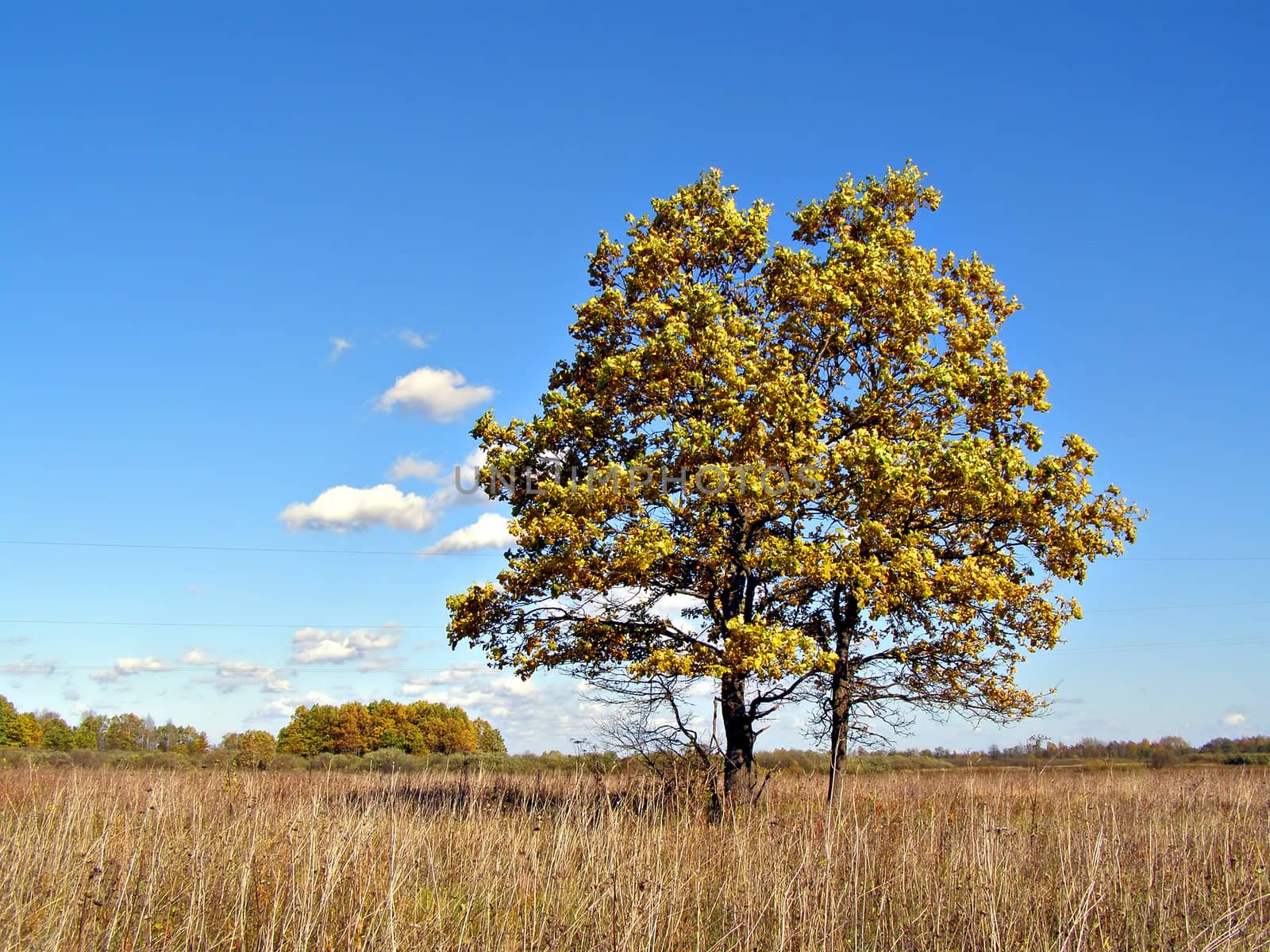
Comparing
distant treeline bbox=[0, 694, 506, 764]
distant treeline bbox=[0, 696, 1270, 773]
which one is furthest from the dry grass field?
distant treeline bbox=[0, 694, 506, 764]

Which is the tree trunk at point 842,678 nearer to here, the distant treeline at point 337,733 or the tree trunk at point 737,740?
the tree trunk at point 737,740

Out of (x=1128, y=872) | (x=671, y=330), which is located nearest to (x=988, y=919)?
(x=1128, y=872)

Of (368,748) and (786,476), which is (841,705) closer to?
(786,476)

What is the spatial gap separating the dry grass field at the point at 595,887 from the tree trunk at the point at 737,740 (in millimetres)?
5150

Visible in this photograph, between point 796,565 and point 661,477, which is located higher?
point 661,477

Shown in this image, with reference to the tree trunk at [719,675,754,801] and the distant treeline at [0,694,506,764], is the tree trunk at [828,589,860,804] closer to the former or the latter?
the tree trunk at [719,675,754,801]

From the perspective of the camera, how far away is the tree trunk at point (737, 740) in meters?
15.3

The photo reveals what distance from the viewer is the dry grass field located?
20.5 feet

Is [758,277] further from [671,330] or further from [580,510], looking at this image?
[580,510]

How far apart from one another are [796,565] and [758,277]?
6.14 m

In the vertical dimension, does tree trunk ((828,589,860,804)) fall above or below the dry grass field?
above

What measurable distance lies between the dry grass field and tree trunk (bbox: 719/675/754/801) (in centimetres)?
515

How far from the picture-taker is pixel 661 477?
14766 mm

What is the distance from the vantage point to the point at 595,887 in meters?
6.84
